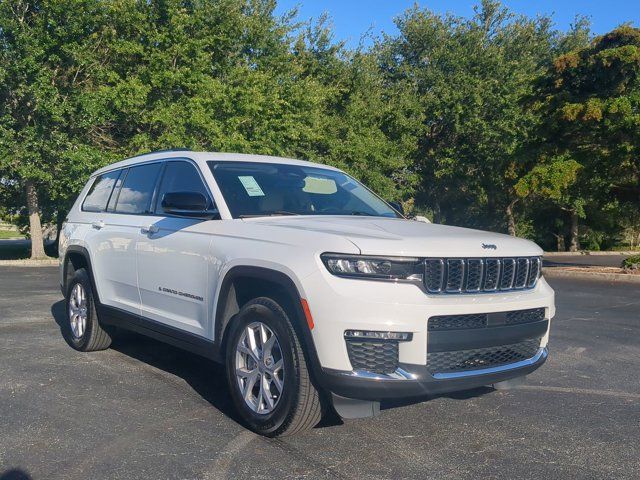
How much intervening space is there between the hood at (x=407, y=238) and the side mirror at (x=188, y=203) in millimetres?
408

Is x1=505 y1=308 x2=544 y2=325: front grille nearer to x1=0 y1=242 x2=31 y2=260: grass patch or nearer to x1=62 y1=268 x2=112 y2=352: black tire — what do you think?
x1=62 y1=268 x2=112 y2=352: black tire

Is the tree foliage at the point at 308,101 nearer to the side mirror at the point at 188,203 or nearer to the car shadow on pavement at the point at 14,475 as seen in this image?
the side mirror at the point at 188,203

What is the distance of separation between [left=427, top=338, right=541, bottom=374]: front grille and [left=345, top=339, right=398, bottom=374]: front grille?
22 centimetres

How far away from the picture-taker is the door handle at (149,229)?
5434mm

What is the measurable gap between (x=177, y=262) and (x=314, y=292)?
1.60 metres

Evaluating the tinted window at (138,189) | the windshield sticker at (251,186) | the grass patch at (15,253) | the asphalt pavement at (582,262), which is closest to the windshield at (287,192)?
the windshield sticker at (251,186)

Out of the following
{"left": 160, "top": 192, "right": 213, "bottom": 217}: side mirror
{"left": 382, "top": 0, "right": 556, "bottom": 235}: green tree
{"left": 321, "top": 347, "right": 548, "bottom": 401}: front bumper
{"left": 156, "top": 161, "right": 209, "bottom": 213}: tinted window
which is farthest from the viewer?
{"left": 382, "top": 0, "right": 556, "bottom": 235}: green tree

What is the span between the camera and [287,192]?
17.5 ft

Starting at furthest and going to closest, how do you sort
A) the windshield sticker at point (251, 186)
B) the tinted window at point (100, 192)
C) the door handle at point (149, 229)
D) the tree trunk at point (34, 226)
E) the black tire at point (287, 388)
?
1. the tree trunk at point (34, 226)
2. the tinted window at point (100, 192)
3. the door handle at point (149, 229)
4. the windshield sticker at point (251, 186)
5. the black tire at point (287, 388)

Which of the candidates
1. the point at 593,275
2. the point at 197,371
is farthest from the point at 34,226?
the point at 197,371

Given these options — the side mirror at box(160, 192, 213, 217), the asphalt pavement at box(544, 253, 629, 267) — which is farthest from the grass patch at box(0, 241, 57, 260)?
the side mirror at box(160, 192, 213, 217)

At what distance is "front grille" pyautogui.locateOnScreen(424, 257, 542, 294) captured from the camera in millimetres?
3986

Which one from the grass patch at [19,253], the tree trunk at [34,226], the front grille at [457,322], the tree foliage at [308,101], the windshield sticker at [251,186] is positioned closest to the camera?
the front grille at [457,322]

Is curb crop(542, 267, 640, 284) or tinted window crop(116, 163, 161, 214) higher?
tinted window crop(116, 163, 161, 214)
